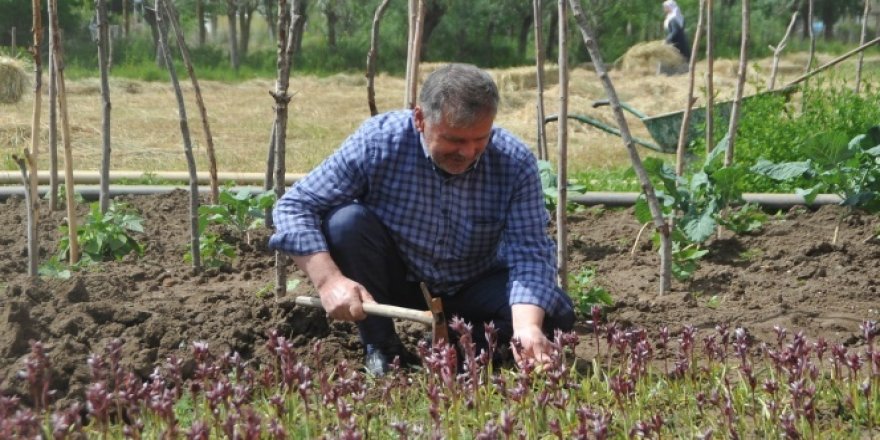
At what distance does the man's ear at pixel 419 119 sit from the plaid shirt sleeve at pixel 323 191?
0.82 feet

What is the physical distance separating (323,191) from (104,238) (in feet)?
6.96

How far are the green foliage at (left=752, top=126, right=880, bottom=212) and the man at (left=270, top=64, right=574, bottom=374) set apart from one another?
222 cm

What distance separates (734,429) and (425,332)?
156 centimetres

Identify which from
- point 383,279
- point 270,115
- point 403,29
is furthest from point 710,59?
point 403,29

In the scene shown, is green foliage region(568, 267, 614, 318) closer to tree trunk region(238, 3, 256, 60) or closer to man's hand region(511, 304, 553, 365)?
man's hand region(511, 304, 553, 365)

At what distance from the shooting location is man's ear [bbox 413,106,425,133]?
12.5ft

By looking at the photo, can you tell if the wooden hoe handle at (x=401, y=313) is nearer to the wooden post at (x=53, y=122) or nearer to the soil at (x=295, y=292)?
the soil at (x=295, y=292)

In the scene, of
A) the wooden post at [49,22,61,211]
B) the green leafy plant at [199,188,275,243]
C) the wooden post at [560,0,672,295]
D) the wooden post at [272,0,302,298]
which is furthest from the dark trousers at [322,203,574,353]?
the wooden post at [49,22,61,211]

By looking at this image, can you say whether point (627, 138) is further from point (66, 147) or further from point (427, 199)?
point (66, 147)

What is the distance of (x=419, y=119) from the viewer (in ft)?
12.6

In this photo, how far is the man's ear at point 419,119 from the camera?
382 cm

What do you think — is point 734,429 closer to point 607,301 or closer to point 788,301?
point 607,301

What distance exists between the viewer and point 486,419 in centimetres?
337

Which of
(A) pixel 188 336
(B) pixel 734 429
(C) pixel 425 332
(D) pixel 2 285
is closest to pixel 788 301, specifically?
(C) pixel 425 332
